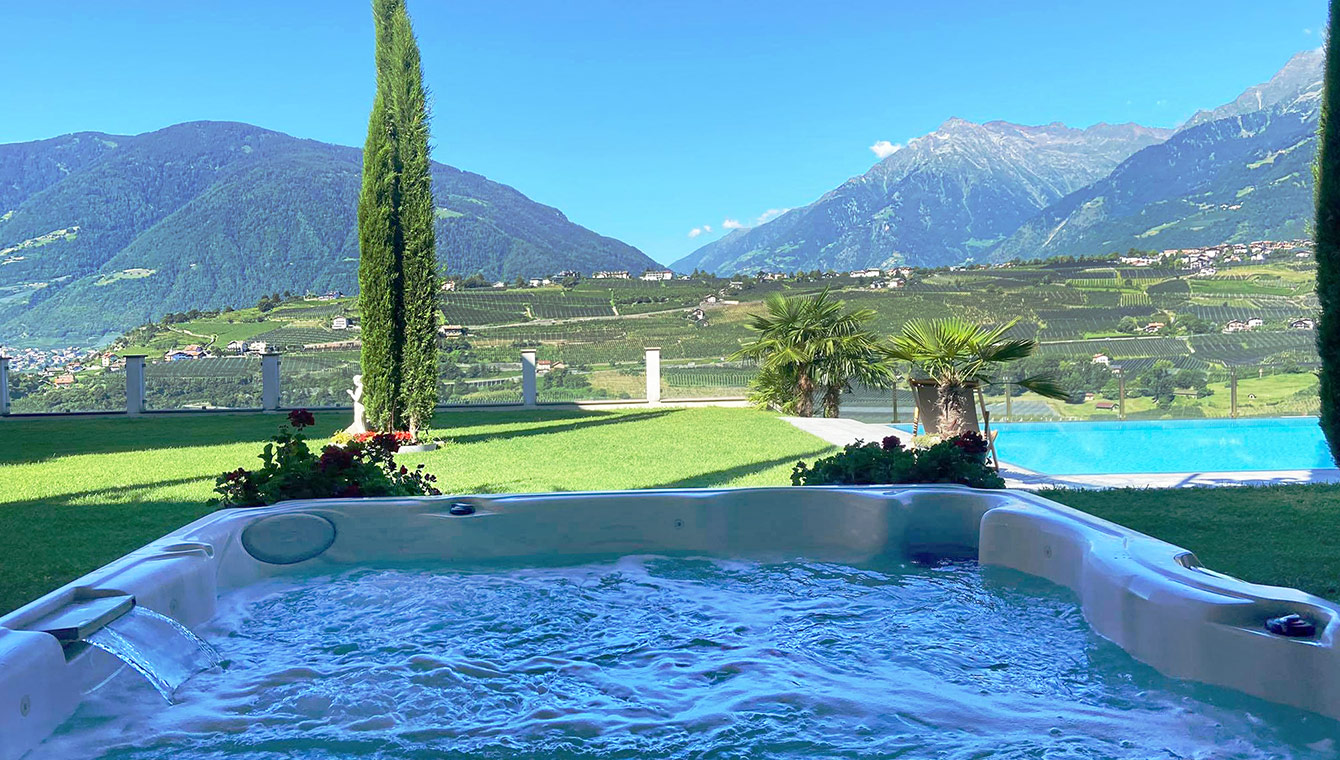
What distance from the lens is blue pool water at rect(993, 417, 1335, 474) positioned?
30.0ft

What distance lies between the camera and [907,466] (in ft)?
15.8

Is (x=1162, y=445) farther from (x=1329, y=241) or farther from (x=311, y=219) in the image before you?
(x=311, y=219)

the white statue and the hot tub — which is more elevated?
the white statue

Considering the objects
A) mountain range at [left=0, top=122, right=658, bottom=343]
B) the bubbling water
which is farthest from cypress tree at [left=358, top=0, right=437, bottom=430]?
mountain range at [left=0, top=122, right=658, bottom=343]

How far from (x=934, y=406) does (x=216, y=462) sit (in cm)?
606

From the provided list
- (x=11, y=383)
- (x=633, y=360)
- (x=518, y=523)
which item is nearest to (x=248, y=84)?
(x=11, y=383)

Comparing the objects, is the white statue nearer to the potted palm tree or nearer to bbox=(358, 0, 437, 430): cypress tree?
bbox=(358, 0, 437, 430): cypress tree

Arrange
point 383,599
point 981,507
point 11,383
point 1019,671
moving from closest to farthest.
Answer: point 1019,671
point 383,599
point 981,507
point 11,383

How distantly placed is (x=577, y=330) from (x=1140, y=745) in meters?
13.7

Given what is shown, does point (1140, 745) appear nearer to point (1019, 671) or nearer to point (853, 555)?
point (1019, 671)

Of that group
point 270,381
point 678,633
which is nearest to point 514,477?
point 678,633

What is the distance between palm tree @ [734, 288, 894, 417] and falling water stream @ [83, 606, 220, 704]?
28.5ft

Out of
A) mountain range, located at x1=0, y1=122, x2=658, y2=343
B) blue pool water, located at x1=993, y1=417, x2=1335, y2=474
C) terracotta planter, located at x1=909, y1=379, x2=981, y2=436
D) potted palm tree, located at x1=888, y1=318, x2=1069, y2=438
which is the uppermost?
mountain range, located at x1=0, y1=122, x2=658, y2=343

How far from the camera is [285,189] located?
4197 cm
